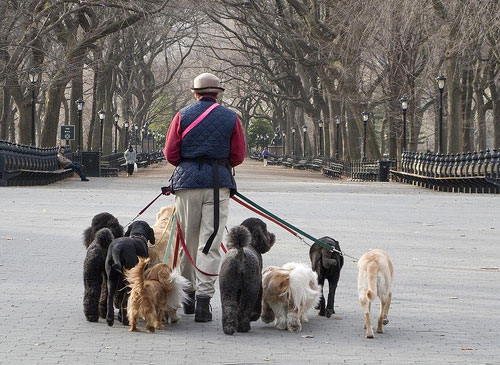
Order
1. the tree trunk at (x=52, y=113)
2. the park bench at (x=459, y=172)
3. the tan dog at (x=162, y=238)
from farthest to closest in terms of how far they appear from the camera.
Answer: the tree trunk at (x=52, y=113) → the park bench at (x=459, y=172) → the tan dog at (x=162, y=238)

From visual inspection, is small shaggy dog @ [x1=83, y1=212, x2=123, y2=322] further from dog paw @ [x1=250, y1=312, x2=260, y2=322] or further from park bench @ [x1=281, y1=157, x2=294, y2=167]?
park bench @ [x1=281, y1=157, x2=294, y2=167]

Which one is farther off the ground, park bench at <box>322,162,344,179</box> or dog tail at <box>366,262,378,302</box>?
dog tail at <box>366,262,378,302</box>

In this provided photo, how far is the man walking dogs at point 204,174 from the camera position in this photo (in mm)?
9000

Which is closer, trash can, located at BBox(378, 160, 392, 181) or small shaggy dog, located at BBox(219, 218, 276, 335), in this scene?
small shaggy dog, located at BBox(219, 218, 276, 335)

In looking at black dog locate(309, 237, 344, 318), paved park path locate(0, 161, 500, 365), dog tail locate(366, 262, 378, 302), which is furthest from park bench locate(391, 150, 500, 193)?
dog tail locate(366, 262, 378, 302)

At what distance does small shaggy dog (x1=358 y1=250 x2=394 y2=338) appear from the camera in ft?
27.1

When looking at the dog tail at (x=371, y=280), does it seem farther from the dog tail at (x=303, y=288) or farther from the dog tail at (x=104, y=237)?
the dog tail at (x=104, y=237)

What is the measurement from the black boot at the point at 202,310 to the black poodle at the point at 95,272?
77 centimetres

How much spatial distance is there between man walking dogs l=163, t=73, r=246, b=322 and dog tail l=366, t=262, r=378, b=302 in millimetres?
1348

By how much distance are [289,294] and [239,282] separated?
0.43 m

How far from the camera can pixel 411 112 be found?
167 feet

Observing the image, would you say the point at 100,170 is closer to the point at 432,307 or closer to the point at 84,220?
the point at 84,220

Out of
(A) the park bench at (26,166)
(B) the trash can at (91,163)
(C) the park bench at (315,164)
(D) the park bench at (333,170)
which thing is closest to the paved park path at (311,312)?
(A) the park bench at (26,166)

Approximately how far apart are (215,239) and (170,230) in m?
1.00
